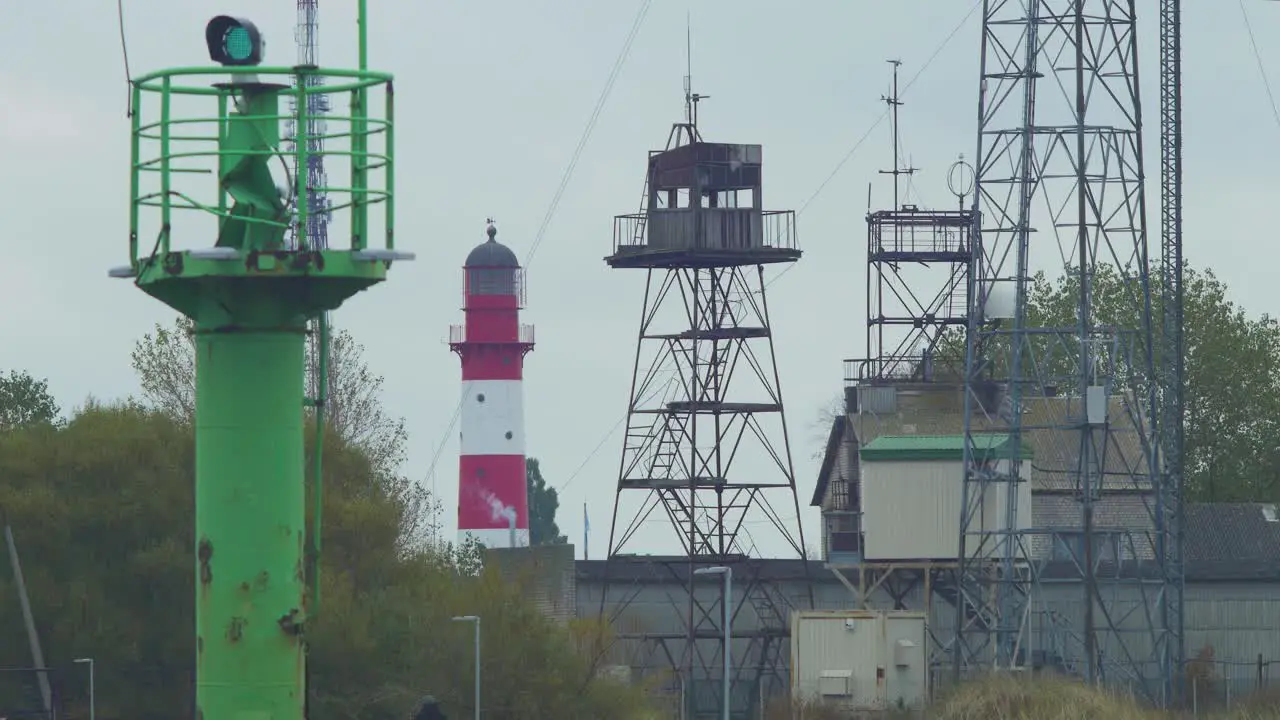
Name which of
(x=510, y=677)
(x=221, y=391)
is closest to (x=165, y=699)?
(x=510, y=677)

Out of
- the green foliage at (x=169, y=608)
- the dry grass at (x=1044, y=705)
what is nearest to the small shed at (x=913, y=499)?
the dry grass at (x=1044, y=705)

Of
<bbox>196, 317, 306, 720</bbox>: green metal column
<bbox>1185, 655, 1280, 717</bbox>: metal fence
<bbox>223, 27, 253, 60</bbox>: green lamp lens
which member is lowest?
<bbox>1185, 655, 1280, 717</bbox>: metal fence

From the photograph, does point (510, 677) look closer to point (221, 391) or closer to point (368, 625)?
point (368, 625)

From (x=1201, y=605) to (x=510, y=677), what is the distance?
2806 centimetres

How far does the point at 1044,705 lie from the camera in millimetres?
45344

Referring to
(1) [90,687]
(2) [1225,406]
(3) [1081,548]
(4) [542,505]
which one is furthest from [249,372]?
(4) [542,505]

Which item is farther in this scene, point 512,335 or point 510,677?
point 512,335

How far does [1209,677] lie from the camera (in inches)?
2408

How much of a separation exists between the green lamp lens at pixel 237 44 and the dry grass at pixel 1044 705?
2877cm

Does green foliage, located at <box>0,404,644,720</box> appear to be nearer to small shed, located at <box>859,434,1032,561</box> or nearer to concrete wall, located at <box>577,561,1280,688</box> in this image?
concrete wall, located at <box>577,561,1280,688</box>

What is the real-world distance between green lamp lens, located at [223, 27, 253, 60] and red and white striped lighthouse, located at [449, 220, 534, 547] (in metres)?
58.5

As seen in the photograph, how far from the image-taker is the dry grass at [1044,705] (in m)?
44.0

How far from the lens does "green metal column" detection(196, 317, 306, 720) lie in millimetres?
→ 17453

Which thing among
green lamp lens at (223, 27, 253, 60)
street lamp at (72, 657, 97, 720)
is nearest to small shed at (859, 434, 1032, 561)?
street lamp at (72, 657, 97, 720)
